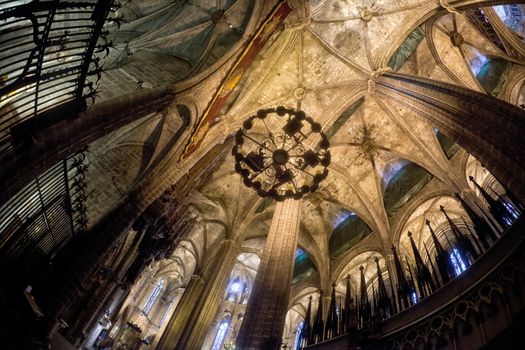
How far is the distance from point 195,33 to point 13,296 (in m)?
10.4

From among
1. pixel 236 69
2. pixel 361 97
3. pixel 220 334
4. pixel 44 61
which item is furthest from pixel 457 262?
pixel 220 334

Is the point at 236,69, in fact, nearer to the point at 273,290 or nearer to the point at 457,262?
the point at 273,290

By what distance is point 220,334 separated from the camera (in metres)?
18.7

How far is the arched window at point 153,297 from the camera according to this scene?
1973 cm

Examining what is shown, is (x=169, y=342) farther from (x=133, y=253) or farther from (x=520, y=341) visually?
(x=520, y=341)

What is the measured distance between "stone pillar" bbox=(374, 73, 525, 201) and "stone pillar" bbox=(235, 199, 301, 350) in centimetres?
449

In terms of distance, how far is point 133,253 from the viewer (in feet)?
37.9

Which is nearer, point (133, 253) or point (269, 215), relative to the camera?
point (133, 253)

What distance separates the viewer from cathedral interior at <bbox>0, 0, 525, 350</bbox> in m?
5.51

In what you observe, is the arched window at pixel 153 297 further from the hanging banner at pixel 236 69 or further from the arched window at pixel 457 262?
the arched window at pixel 457 262

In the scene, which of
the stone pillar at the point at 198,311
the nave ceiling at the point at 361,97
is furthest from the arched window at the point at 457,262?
the stone pillar at the point at 198,311

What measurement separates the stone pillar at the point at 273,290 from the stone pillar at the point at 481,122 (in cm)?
449

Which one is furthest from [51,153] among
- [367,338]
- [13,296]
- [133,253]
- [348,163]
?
[348,163]

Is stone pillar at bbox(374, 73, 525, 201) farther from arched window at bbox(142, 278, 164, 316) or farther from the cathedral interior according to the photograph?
arched window at bbox(142, 278, 164, 316)
